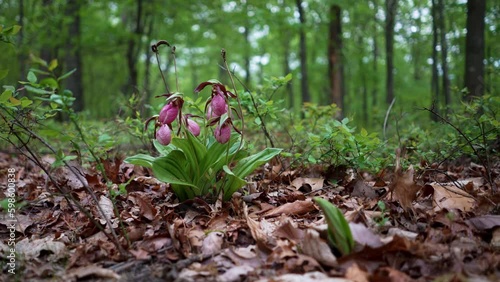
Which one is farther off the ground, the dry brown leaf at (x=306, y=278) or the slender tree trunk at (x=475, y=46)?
the slender tree trunk at (x=475, y=46)

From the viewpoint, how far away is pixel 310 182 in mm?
2621

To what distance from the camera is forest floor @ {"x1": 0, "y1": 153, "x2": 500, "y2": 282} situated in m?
1.48

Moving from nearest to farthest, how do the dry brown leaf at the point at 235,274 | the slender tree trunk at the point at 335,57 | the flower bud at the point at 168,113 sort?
the dry brown leaf at the point at 235,274, the flower bud at the point at 168,113, the slender tree trunk at the point at 335,57

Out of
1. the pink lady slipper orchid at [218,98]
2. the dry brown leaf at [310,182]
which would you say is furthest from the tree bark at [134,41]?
the pink lady slipper orchid at [218,98]

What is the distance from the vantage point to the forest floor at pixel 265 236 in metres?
1.48

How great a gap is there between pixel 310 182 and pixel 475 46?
351cm

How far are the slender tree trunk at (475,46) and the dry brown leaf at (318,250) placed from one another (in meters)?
3.83

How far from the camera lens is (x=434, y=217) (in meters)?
1.89

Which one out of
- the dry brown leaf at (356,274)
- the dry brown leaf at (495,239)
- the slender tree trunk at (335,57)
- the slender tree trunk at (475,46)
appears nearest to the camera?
the dry brown leaf at (356,274)

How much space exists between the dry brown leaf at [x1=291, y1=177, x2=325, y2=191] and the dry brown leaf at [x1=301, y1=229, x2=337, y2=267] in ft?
3.29

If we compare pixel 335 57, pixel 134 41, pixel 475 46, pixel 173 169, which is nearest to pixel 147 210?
pixel 173 169

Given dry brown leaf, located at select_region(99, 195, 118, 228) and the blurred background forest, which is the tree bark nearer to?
the blurred background forest

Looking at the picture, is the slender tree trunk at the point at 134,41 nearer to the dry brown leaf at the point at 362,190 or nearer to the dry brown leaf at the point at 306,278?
the dry brown leaf at the point at 362,190

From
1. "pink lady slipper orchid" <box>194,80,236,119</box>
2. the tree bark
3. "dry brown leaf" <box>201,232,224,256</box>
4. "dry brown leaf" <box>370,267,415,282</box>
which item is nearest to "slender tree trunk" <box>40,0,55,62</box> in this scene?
the tree bark
